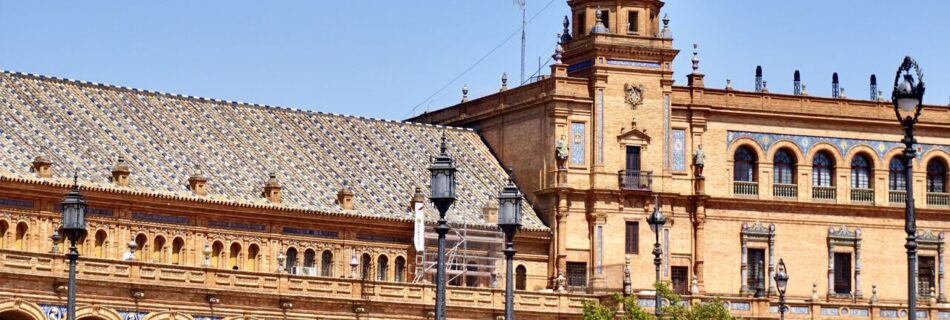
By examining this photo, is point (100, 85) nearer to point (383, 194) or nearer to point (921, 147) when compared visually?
point (383, 194)

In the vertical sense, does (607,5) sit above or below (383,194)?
above

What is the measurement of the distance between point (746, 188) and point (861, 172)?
6.10 meters

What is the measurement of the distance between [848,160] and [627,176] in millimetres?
11105

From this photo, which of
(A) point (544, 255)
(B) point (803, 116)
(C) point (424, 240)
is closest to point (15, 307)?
(C) point (424, 240)

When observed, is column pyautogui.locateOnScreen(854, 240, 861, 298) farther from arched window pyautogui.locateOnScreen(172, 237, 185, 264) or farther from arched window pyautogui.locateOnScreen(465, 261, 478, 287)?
arched window pyautogui.locateOnScreen(172, 237, 185, 264)

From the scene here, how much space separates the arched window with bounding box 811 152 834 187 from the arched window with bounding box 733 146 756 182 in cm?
296

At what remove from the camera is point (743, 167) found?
104 meters

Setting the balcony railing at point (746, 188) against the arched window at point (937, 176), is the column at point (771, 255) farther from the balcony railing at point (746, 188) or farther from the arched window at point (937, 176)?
the arched window at point (937, 176)

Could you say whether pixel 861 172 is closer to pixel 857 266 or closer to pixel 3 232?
pixel 857 266

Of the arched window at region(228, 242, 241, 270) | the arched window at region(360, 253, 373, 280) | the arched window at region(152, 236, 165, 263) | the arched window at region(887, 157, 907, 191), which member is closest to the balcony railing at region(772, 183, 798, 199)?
the arched window at region(887, 157, 907, 191)

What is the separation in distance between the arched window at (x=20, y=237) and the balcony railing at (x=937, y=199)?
144 feet

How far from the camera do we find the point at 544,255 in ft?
330

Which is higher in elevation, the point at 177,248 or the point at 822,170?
the point at 822,170

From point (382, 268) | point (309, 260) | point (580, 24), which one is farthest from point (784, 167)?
point (309, 260)
